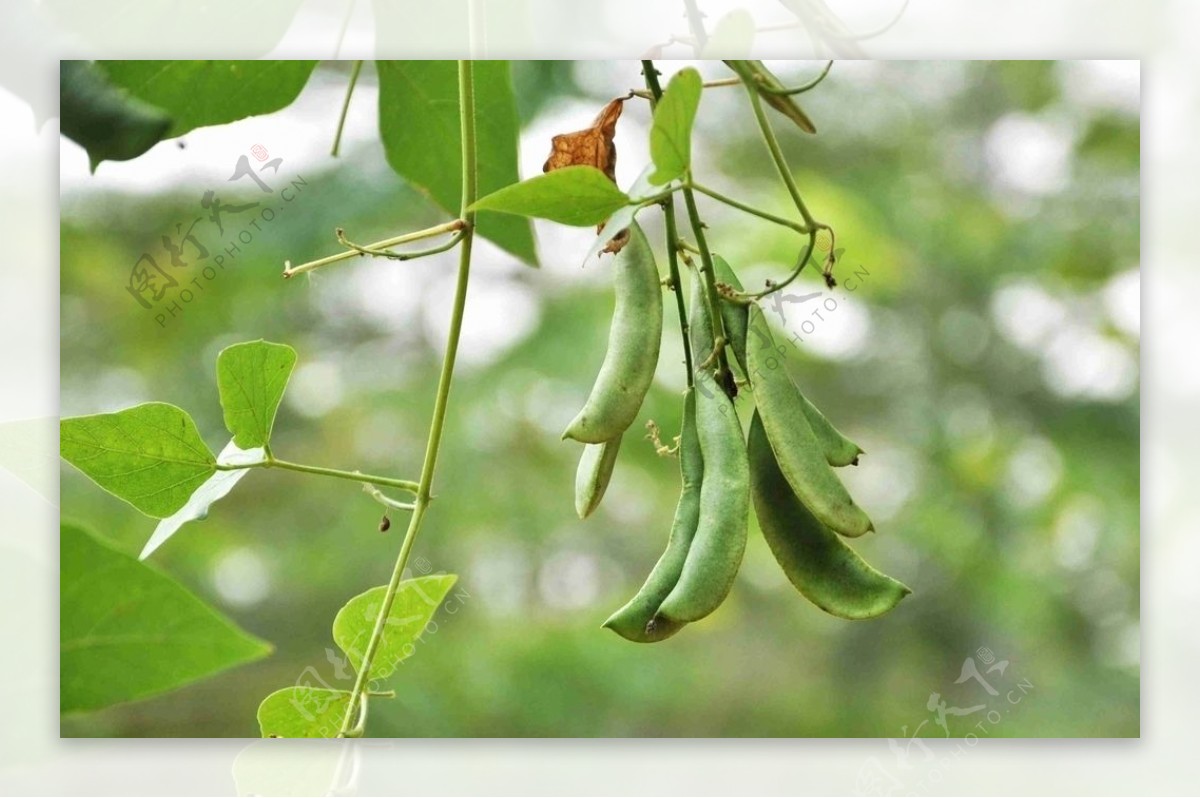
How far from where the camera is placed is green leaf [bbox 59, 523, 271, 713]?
0.32 meters

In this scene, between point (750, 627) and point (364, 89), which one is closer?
point (364, 89)

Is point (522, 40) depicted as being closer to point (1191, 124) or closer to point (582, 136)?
point (582, 136)

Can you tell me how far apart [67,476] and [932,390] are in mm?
914

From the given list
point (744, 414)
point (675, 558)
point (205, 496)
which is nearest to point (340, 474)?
point (205, 496)

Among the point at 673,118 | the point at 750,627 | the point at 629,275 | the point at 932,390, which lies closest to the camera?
the point at 673,118

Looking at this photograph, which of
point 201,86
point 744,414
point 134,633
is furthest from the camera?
point 744,414

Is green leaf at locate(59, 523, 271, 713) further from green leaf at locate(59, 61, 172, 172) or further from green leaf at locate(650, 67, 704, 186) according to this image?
green leaf at locate(59, 61, 172, 172)

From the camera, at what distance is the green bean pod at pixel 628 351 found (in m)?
0.68

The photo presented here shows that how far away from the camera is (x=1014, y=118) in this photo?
1.15 metres

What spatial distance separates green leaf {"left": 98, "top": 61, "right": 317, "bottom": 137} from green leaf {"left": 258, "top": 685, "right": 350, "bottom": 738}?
420mm

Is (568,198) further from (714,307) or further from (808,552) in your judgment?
(808,552)

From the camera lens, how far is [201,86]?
2.81 feet

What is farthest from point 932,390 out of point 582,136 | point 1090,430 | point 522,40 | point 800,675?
point 582,136

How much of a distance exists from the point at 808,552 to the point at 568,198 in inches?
9.5
